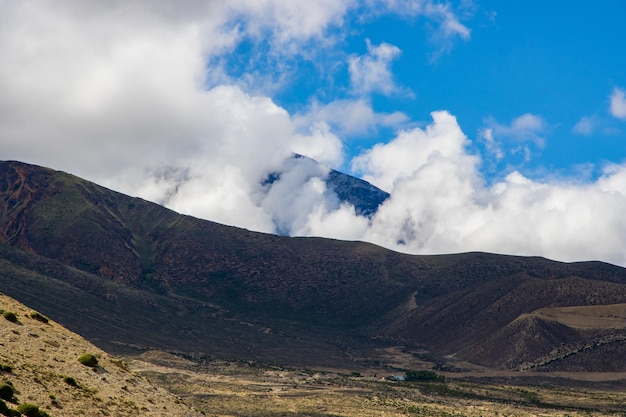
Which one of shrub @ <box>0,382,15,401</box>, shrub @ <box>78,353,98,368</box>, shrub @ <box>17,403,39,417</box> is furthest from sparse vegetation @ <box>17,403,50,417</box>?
shrub @ <box>78,353,98,368</box>

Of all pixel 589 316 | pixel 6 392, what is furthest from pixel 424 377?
pixel 6 392

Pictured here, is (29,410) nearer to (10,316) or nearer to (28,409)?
(28,409)

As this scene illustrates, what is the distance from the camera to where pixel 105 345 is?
5468 inches

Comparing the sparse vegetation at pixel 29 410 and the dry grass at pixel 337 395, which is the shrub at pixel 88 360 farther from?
the dry grass at pixel 337 395

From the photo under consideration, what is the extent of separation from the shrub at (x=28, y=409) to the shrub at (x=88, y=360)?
8545 millimetres

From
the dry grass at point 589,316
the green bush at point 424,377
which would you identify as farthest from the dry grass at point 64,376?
the dry grass at point 589,316

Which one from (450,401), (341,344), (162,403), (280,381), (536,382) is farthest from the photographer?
(341,344)

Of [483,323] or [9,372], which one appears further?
[483,323]

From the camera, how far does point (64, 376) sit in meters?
32.1

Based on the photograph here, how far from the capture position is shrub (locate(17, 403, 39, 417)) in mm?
25812

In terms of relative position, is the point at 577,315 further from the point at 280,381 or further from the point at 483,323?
the point at 280,381

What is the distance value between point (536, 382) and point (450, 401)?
42.9 m

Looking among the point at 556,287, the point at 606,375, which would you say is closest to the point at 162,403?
the point at 606,375

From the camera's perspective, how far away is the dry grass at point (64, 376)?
29.3 m
